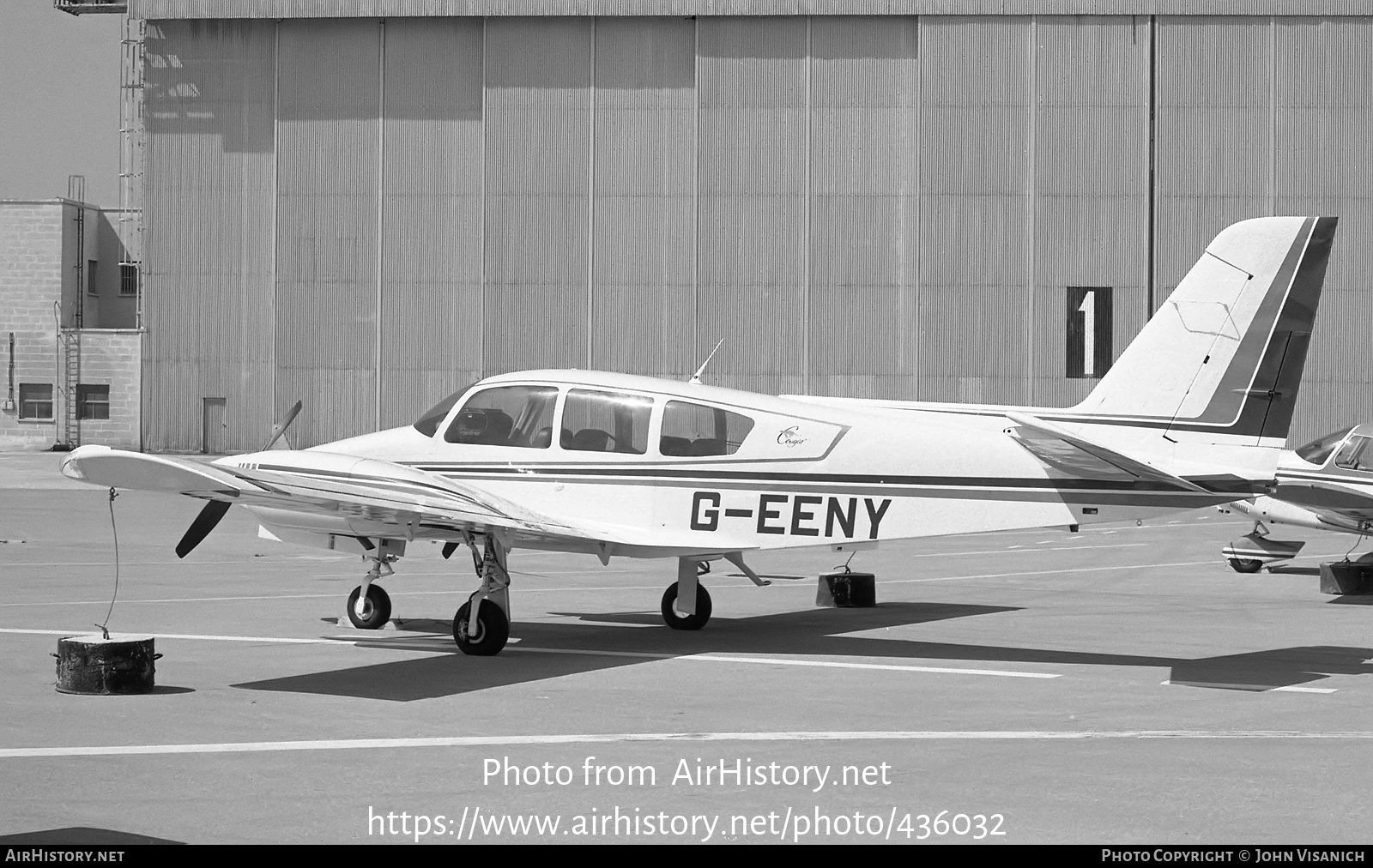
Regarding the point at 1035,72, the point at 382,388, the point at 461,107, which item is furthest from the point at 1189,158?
the point at 382,388

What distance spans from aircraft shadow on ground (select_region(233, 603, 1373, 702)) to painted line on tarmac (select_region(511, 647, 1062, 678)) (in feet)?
0.18

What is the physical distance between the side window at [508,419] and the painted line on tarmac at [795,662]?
1.97m

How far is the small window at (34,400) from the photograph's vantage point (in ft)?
172

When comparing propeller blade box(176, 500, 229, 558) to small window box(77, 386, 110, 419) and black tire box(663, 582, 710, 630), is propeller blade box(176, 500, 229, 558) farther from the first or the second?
small window box(77, 386, 110, 419)

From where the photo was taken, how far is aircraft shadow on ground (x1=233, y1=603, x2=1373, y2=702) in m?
11.8

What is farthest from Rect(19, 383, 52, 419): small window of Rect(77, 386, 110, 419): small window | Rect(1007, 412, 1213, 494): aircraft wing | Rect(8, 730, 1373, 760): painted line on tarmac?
Rect(8, 730, 1373, 760): painted line on tarmac

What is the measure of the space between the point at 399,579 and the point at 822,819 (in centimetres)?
1315

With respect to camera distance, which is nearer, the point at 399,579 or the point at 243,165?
the point at 399,579

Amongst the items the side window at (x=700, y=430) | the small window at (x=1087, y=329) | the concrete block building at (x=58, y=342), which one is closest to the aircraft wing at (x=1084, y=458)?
the side window at (x=700, y=430)

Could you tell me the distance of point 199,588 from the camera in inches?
736

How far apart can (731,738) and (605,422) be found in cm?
501

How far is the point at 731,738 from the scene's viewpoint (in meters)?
9.55

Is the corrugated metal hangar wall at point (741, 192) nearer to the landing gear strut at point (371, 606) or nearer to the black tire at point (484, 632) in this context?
the landing gear strut at point (371, 606)

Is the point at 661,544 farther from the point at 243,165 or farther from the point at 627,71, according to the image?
the point at 243,165
